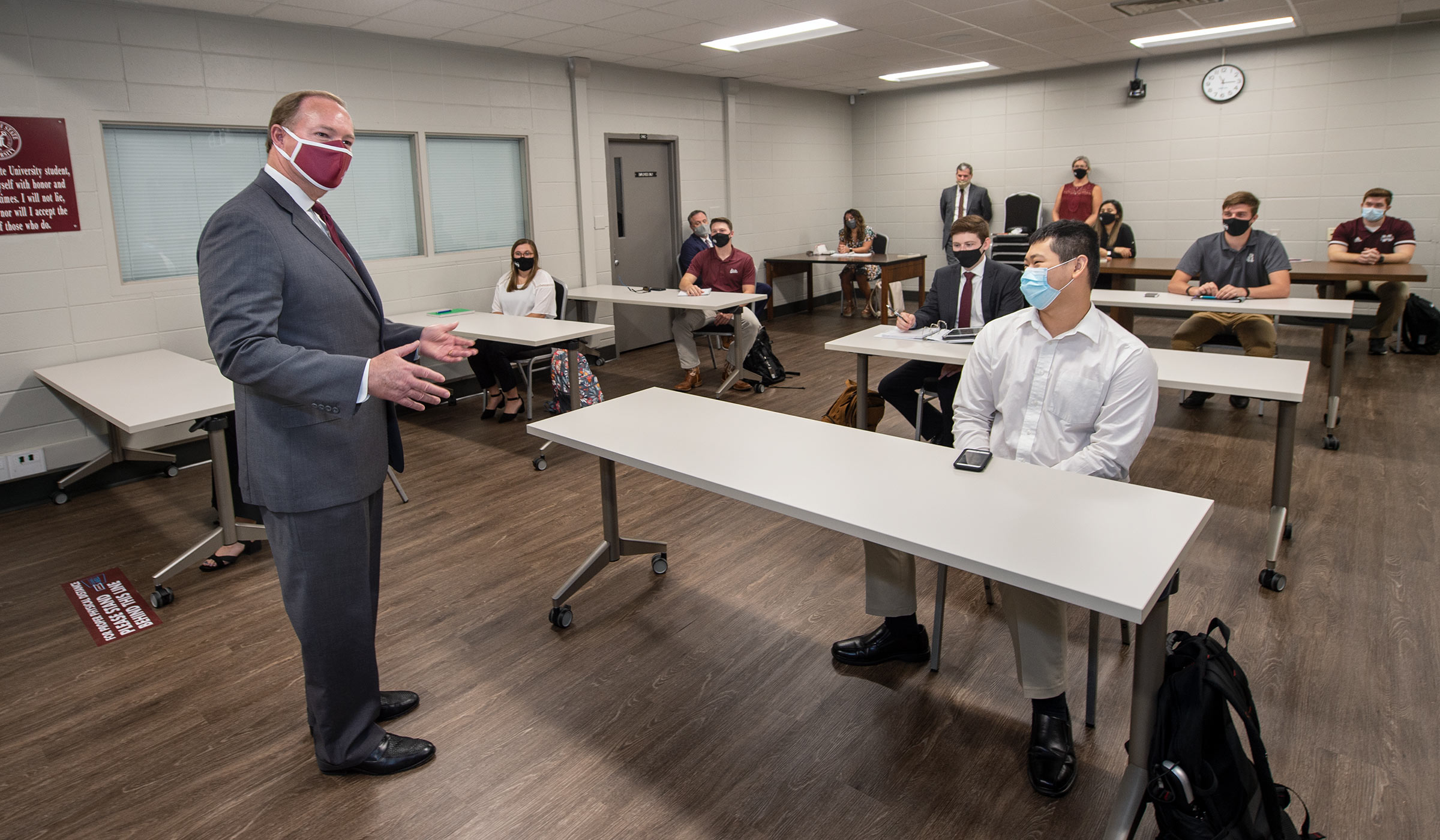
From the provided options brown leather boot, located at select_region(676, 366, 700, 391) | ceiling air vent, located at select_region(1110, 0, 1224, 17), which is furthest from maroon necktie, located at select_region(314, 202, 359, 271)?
ceiling air vent, located at select_region(1110, 0, 1224, 17)

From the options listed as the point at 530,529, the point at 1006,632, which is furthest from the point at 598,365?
the point at 1006,632

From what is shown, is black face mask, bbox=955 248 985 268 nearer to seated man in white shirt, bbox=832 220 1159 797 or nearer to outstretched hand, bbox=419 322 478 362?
seated man in white shirt, bbox=832 220 1159 797

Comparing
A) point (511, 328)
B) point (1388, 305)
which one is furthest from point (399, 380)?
point (1388, 305)

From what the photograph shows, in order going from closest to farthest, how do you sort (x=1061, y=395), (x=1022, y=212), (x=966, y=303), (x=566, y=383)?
(x=1061, y=395) → (x=966, y=303) → (x=566, y=383) → (x=1022, y=212)

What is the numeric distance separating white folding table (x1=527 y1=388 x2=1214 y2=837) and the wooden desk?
19.7 ft

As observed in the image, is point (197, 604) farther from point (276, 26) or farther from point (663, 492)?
point (276, 26)

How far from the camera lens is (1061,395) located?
2.32 metres

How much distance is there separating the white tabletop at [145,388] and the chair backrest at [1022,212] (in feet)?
26.0

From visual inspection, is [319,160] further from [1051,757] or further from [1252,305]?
[1252,305]

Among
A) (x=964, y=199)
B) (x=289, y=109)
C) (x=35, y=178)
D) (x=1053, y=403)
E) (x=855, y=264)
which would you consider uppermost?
(x=964, y=199)

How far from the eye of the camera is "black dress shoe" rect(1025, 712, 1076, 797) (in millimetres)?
2042

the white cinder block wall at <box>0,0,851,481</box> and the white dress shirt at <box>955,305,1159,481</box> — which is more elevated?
the white cinder block wall at <box>0,0,851,481</box>

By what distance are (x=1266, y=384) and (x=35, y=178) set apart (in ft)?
18.7

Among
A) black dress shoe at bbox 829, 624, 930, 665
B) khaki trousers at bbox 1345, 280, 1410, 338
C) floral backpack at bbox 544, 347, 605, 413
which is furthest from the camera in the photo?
khaki trousers at bbox 1345, 280, 1410, 338
